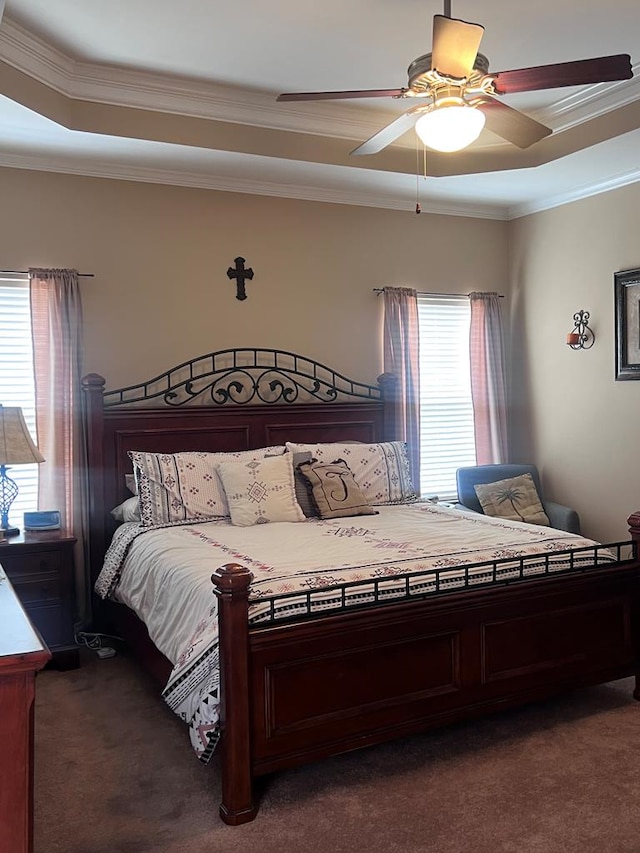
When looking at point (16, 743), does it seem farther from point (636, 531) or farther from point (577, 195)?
point (577, 195)

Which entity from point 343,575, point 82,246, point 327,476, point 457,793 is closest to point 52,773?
point 343,575

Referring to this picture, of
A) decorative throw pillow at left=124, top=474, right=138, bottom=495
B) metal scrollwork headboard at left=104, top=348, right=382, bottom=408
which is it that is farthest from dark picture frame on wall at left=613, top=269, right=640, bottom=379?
decorative throw pillow at left=124, top=474, right=138, bottom=495

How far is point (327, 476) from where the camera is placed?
4.33 meters

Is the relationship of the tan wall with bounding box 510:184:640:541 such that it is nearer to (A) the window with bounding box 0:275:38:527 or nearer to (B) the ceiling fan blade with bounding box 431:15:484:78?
(B) the ceiling fan blade with bounding box 431:15:484:78

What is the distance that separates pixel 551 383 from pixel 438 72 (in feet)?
10.5

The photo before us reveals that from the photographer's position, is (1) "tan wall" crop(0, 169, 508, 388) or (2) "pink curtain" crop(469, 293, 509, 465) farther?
(2) "pink curtain" crop(469, 293, 509, 465)

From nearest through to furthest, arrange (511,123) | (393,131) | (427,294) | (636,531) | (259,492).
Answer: (511,123)
(393,131)
(636,531)
(259,492)
(427,294)

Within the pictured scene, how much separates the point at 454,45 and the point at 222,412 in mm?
2732

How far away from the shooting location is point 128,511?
4234 mm

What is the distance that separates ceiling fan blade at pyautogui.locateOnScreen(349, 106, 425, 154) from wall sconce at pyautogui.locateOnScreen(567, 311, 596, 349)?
2.27m

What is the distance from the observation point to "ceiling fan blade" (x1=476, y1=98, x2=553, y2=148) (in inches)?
116

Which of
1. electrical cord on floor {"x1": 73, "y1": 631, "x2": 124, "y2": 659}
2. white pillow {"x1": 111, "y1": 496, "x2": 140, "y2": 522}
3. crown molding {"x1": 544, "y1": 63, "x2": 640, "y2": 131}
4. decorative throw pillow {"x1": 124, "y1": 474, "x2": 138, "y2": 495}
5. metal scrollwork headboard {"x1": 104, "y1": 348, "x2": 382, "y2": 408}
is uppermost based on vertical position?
crown molding {"x1": 544, "y1": 63, "x2": 640, "y2": 131}

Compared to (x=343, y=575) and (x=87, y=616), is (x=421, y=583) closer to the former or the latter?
(x=343, y=575)

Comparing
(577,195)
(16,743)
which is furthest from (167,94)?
(16,743)
